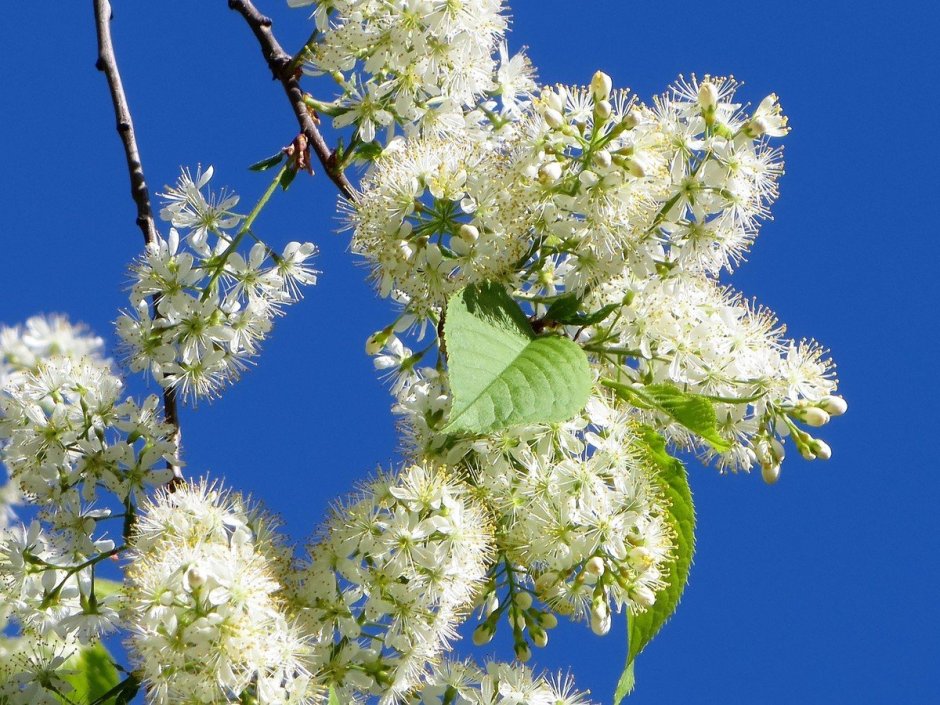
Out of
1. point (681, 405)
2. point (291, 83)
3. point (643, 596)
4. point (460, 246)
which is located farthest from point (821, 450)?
point (291, 83)

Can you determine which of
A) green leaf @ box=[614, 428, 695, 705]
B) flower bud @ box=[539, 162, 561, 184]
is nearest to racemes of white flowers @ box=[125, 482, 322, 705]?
green leaf @ box=[614, 428, 695, 705]

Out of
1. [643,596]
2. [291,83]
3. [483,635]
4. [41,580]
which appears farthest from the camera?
[291,83]

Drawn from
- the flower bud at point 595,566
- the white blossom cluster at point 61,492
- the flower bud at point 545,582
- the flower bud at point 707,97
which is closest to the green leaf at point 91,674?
the white blossom cluster at point 61,492

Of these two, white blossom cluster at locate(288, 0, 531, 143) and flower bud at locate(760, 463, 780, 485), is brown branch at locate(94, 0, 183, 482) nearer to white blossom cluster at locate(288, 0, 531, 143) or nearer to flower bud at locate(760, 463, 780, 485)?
white blossom cluster at locate(288, 0, 531, 143)

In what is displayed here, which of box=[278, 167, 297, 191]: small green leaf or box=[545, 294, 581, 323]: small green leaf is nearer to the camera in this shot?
box=[545, 294, 581, 323]: small green leaf

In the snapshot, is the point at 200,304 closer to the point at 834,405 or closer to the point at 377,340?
the point at 377,340

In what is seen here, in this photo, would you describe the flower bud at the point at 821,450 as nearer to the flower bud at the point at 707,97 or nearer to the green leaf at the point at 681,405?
the green leaf at the point at 681,405
